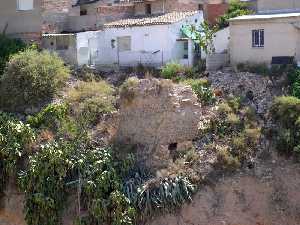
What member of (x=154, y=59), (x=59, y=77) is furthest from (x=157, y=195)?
(x=154, y=59)

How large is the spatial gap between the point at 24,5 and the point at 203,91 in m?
14.6

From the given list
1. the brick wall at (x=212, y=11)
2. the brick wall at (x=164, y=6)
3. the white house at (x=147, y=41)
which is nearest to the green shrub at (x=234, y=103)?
the white house at (x=147, y=41)

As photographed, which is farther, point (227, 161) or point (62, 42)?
point (62, 42)

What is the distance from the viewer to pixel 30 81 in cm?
3578

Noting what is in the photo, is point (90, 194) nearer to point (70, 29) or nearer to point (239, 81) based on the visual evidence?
point (239, 81)

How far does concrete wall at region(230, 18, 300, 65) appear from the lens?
114 ft

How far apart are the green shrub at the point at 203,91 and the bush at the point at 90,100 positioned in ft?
13.8

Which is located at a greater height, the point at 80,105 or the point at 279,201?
the point at 80,105

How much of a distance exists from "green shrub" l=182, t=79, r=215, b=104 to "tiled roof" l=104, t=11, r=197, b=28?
260 inches

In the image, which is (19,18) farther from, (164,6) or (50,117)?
(50,117)

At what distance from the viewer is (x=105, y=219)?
28.4 metres

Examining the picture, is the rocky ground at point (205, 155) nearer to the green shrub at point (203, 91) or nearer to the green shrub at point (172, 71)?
the green shrub at point (203, 91)

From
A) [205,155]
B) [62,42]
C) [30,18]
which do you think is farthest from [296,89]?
[30,18]

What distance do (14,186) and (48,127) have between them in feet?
11.7
